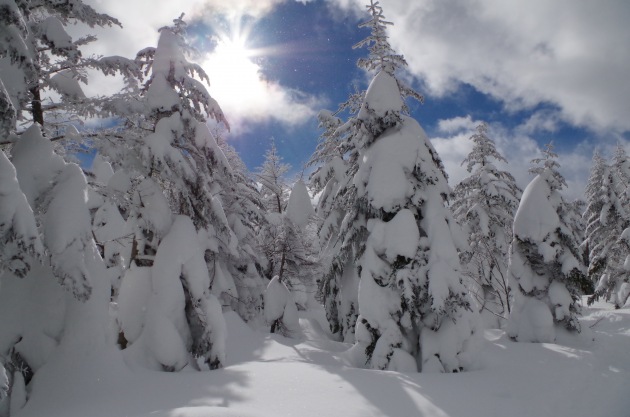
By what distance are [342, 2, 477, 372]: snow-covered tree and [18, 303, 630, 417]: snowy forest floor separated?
1.40 m

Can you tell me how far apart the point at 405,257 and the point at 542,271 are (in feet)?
20.8

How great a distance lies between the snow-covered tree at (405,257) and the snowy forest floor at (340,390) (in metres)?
1.40

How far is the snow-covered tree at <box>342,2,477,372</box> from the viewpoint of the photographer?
405 inches

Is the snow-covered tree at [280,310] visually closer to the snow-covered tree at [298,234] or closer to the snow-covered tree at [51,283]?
the snow-covered tree at [298,234]

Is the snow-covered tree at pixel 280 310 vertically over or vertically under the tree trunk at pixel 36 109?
under

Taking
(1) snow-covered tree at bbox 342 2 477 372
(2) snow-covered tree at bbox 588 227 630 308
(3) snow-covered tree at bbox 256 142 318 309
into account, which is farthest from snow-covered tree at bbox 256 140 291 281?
(2) snow-covered tree at bbox 588 227 630 308

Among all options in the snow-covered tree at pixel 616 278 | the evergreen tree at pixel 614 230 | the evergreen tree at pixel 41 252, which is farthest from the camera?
the evergreen tree at pixel 614 230

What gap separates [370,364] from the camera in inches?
430

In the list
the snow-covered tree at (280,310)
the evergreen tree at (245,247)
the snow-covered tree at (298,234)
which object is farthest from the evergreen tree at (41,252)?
the snow-covered tree at (298,234)

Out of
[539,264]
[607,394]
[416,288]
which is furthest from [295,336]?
[607,394]

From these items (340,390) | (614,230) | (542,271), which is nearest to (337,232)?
(542,271)

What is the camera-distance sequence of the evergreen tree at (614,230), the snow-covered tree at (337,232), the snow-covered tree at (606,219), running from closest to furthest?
the snow-covered tree at (337,232) → the evergreen tree at (614,230) → the snow-covered tree at (606,219)

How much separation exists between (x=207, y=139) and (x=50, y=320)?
224 inches

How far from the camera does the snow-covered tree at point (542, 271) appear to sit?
13.0 meters
